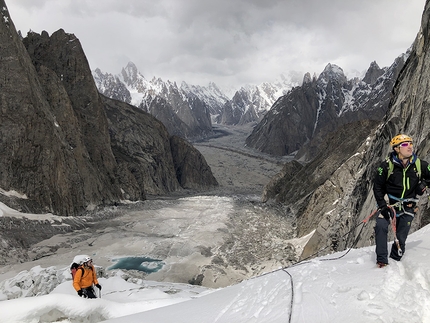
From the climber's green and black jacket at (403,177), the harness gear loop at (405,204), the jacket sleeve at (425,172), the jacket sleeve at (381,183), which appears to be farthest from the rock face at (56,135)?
the jacket sleeve at (425,172)

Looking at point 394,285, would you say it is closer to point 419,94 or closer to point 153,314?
point 153,314

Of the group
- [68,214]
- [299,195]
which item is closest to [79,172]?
[68,214]

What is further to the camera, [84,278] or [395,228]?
[84,278]

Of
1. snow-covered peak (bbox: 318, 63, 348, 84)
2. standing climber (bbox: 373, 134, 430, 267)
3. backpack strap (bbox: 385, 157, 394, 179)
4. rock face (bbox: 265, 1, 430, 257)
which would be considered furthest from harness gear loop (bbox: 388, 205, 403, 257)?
snow-covered peak (bbox: 318, 63, 348, 84)

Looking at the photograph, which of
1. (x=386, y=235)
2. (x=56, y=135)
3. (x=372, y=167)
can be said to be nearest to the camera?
(x=386, y=235)

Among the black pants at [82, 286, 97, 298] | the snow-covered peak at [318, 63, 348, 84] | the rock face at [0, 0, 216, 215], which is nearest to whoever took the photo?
the black pants at [82, 286, 97, 298]

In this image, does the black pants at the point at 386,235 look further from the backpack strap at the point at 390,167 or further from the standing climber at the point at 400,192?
the backpack strap at the point at 390,167

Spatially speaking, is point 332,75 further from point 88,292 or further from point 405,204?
point 88,292

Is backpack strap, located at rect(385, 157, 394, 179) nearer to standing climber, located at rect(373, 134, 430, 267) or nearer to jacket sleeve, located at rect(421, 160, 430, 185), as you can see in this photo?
standing climber, located at rect(373, 134, 430, 267)

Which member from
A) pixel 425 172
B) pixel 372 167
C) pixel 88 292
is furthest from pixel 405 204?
pixel 372 167
